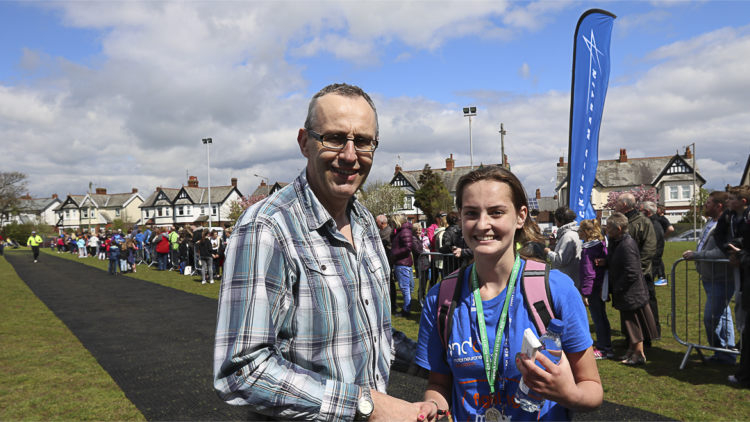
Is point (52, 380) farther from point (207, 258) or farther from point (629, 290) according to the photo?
point (207, 258)

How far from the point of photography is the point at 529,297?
2.13 m

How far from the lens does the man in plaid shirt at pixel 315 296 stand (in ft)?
5.42

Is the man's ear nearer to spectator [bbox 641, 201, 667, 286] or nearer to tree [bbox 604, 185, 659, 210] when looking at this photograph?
spectator [bbox 641, 201, 667, 286]

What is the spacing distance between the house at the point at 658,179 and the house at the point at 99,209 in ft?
268

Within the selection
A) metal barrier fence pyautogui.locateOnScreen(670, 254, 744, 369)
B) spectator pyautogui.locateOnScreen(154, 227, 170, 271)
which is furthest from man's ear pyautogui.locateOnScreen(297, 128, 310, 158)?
spectator pyautogui.locateOnScreen(154, 227, 170, 271)

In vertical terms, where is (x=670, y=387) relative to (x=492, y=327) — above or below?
below

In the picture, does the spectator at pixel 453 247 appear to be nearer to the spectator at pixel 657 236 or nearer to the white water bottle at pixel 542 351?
the spectator at pixel 657 236

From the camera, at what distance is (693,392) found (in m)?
5.59

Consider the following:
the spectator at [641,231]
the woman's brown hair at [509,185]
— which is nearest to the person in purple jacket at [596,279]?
the spectator at [641,231]

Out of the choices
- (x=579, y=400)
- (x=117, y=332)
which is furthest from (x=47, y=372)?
(x=579, y=400)

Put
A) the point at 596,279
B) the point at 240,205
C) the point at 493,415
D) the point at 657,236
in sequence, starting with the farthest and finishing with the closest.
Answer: the point at 240,205, the point at 657,236, the point at 596,279, the point at 493,415

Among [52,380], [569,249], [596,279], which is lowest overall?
[52,380]

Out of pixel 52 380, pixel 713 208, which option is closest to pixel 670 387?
pixel 713 208

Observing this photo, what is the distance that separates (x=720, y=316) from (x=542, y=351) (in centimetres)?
617
